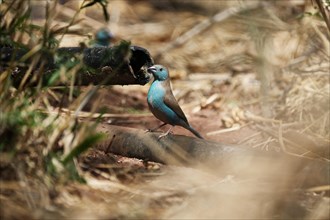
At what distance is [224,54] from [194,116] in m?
1.61

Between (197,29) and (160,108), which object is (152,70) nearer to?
(160,108)

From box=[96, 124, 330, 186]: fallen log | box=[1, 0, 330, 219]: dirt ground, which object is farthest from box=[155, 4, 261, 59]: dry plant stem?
box=[96, 124, 330, 186]: fallen log

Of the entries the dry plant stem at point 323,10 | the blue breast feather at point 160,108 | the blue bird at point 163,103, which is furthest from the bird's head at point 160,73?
the dry plant stem at point 323,10

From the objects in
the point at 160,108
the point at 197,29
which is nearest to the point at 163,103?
the point at 160,108

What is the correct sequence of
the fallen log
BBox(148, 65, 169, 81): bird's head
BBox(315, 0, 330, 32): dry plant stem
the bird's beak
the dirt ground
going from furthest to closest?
1. BBox(148, 65, 169, 81): bird's head
2. the bird's beak
3. BBox(315, 0, 330, 32): dry plant stem
4. the fallen log
5. the dirt ground

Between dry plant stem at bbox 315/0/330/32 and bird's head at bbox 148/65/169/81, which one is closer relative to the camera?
dry plant stem at bbox 315/0/330/32

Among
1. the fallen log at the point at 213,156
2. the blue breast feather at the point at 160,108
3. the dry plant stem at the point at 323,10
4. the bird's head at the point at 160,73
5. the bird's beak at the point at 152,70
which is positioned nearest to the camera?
the fallen log at the point at 213,156

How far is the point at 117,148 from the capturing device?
398 centimetres

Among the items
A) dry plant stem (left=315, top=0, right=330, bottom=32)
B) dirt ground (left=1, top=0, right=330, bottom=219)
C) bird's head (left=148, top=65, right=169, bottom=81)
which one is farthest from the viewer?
bird's head (left=148, top=65, right=169, bottom=81)

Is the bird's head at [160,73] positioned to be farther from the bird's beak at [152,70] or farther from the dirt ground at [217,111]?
the dirt ground at [217,111]

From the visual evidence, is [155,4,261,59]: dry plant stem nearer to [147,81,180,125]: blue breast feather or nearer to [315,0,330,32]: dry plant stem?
[147,81,180,125]: blue breast feather

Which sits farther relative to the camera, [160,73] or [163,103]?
[160,73]

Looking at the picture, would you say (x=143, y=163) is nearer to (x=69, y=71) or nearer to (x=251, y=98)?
(x=69, y=71)

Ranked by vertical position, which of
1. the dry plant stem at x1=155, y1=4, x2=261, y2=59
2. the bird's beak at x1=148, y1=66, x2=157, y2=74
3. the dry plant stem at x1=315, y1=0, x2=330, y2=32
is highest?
Answer: the dry plant stem at x1=315, y1=0, x2=330, y2=32
